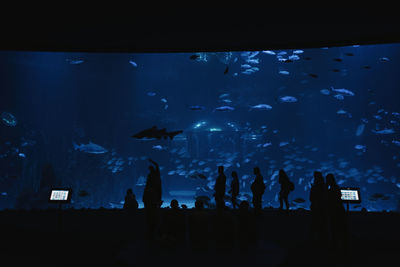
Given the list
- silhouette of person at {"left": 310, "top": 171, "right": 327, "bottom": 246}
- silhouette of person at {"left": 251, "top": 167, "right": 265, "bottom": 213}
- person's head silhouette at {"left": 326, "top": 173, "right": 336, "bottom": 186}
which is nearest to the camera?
person's head silhouette at {"left": 326, "top": 173, "right": 336, "bottom": 186}

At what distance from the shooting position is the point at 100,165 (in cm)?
3509

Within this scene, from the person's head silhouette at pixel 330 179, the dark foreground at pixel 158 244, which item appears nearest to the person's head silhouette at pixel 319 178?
the person's head silhouette at pixel 330 179

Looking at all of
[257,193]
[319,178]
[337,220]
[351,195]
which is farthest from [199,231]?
[351,195]

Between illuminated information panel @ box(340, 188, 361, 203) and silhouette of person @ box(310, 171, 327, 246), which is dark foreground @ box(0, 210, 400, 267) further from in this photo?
illuminated information panel @ box(340, 188, 361, 203)

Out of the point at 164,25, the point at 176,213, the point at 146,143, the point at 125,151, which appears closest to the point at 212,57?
the point at 146,143

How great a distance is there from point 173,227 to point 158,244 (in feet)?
1.36

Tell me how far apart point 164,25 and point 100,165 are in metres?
31.2

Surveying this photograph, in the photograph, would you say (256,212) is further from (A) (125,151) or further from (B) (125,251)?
(A) (125,151)

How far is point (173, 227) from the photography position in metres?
5.32

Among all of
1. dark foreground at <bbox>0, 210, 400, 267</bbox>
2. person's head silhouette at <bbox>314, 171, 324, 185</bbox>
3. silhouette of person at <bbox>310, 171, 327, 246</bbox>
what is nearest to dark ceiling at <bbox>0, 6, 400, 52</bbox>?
person's head silhouette at <bbox>314, 171, 324, 185</bbox>

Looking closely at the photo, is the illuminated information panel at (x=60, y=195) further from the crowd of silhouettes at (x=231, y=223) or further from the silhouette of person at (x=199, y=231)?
the silhouette of person at (x=199, y=231)

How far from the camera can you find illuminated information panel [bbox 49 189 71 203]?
6.96 meters

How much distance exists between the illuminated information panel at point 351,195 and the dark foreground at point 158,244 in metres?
0.75

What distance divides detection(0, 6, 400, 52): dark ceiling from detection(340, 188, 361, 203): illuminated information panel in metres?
4.33
